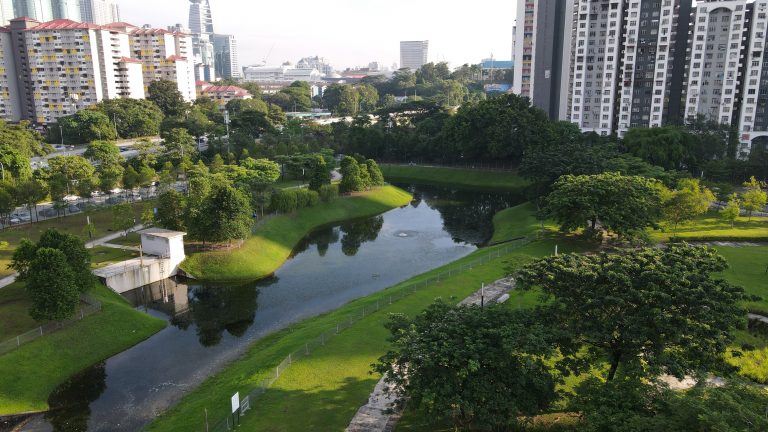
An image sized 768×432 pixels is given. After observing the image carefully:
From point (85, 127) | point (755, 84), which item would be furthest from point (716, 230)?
point (85, 127)

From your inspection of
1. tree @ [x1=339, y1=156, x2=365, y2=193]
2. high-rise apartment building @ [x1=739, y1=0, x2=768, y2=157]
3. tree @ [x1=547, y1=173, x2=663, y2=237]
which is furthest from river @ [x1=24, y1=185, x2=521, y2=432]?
high-rise apartment building @ [x1=739, y1=0, x2=768, y2=157]

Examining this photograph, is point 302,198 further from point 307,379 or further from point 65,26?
point 65,26

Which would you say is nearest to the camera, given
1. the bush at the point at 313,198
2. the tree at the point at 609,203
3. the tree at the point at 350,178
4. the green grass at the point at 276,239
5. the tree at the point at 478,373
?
the tree at the point at 478,373

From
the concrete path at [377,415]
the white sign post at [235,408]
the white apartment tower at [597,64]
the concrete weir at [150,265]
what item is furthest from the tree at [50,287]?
the white apartment tower at [597,64]

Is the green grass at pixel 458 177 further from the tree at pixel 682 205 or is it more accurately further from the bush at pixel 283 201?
the bush at pixel 283 201

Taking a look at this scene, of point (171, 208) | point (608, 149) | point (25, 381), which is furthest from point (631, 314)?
point (608, 149)
